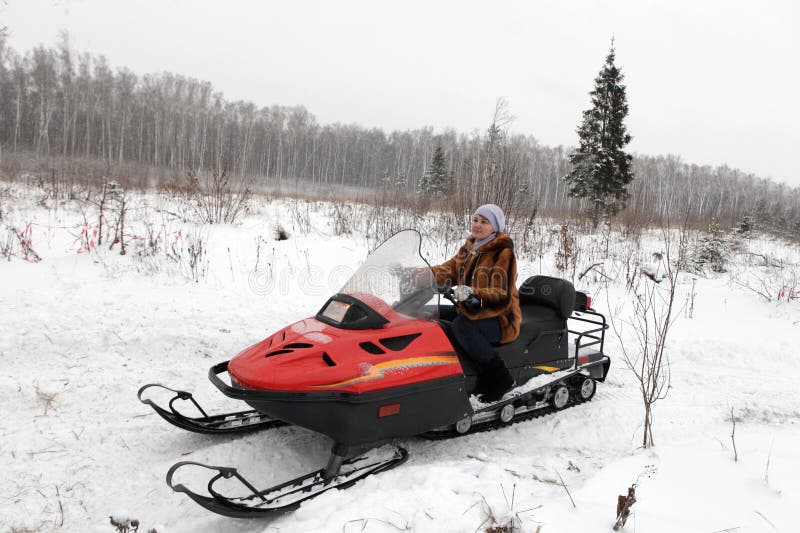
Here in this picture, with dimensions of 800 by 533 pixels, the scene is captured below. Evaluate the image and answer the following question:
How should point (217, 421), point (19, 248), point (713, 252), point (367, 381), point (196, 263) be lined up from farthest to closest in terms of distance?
point (713, 252) → point (196, 263) → point (19, 248) → point (217, 421) → point (367, 381)

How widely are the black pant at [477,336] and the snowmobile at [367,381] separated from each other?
9cm

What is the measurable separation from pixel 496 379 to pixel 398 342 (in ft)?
2.94

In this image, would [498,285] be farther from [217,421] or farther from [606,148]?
[606,148]

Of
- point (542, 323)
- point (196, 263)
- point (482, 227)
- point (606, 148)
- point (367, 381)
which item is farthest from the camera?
point (606, 148)

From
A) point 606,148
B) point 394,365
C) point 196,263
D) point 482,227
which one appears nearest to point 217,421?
point 394,365

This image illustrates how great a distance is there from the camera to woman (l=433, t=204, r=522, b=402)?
3543 mm

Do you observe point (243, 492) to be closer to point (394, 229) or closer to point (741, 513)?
point (741, 513)

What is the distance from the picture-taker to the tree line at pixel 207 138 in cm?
3419

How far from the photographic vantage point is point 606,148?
77.9ft

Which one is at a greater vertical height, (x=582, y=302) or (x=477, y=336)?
(x=582, y=302)

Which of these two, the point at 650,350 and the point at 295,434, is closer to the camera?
the point at 295,434

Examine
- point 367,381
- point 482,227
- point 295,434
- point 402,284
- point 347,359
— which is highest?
point 482,227

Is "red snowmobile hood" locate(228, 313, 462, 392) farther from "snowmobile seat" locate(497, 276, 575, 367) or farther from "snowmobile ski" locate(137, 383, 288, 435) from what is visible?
"snowmobile seat" locate(497, 276, 575, 367)

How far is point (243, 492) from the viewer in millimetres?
3016
